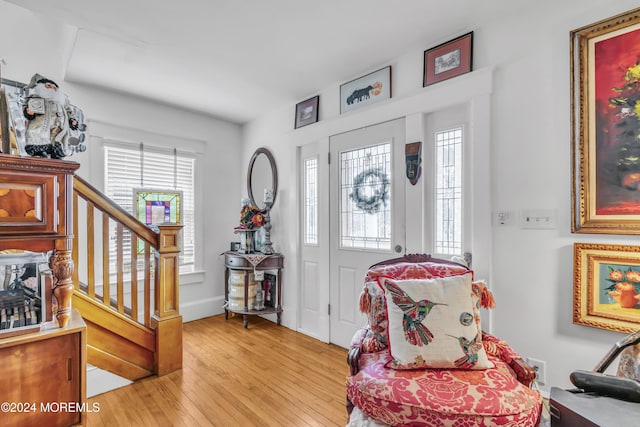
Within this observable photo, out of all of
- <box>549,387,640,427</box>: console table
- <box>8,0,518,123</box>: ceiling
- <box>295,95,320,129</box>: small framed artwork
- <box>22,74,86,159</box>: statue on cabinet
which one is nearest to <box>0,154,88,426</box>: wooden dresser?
<box>22,74,86,159</box>: statue on cabinet

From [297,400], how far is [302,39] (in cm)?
262

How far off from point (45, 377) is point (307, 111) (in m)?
2.94

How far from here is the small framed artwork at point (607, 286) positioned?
5.43 ft

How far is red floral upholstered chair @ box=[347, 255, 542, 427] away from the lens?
1263 mm

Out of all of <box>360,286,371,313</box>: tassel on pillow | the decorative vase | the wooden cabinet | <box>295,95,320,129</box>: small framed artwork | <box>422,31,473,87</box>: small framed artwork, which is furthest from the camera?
the decorative vase

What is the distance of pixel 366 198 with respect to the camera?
2.88 metres

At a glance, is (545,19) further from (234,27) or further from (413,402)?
(413,402)

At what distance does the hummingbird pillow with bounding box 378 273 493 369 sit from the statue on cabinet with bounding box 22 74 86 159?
1766 millimetres

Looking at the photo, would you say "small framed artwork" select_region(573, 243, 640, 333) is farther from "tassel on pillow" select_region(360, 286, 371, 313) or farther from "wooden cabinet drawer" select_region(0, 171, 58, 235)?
"wooden cabinet drawer" select_region(0, 171, 58, 235)

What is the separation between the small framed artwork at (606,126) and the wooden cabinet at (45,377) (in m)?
2.74

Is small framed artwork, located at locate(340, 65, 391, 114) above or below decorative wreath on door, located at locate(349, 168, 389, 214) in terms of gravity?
above

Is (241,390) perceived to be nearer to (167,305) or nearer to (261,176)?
(167,305)

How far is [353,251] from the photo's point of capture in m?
2.99

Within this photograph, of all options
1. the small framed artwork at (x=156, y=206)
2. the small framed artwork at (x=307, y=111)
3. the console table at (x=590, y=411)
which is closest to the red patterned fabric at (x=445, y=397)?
the console table at (x=590, y=411)
